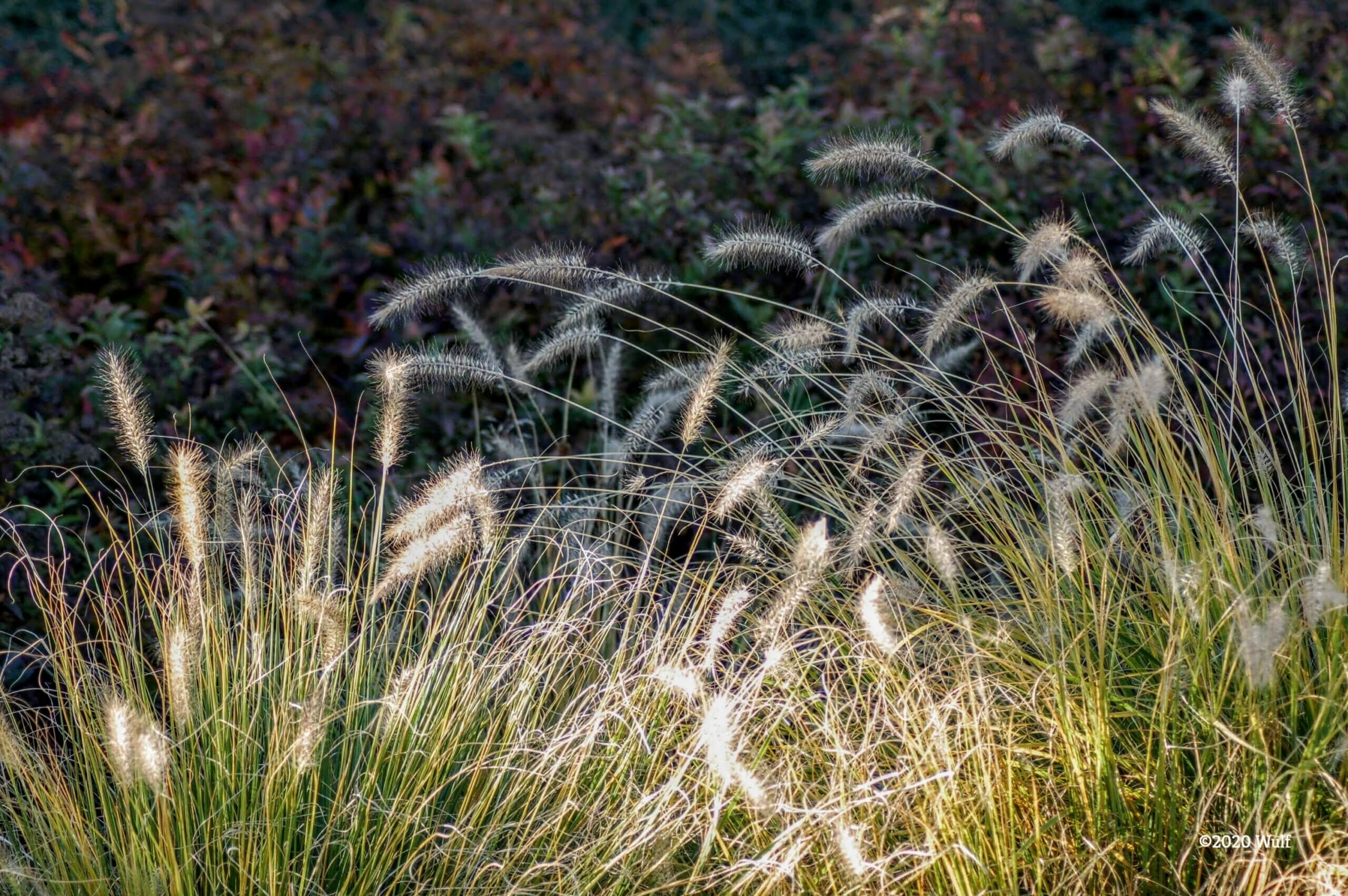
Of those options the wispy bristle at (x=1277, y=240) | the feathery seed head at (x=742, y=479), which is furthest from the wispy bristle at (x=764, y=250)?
the wispy bristle at (x=1277, y=240)

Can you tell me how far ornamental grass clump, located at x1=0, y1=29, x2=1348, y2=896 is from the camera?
2.48 metres

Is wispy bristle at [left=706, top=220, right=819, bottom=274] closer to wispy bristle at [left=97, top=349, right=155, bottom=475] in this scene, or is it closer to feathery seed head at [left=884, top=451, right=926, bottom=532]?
feathery seed head at [left=884, top=451, right=926, bottom=532]

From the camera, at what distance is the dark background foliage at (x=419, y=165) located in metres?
4.30

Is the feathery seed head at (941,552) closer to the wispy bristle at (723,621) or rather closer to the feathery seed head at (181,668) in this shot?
the wispy bristle at (723,621)

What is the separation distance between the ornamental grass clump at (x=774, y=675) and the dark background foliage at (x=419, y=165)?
758 millimetres

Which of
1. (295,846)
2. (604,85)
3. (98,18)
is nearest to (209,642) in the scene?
(295,846)

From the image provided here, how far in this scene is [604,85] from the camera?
6387mm

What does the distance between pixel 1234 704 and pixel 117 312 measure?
3.64 metres

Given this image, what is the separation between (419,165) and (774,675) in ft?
11.7

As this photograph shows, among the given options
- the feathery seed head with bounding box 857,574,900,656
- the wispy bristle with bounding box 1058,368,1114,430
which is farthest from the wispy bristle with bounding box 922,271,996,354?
the feathery seed head with bounding box 857,574,900,656

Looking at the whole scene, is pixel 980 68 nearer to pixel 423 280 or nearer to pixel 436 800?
pixel 423 280

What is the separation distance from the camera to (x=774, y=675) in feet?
9.25

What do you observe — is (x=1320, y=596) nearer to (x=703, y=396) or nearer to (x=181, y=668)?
(x=703, y=396)

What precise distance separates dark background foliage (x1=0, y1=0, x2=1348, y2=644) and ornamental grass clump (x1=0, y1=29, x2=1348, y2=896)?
76 cm
